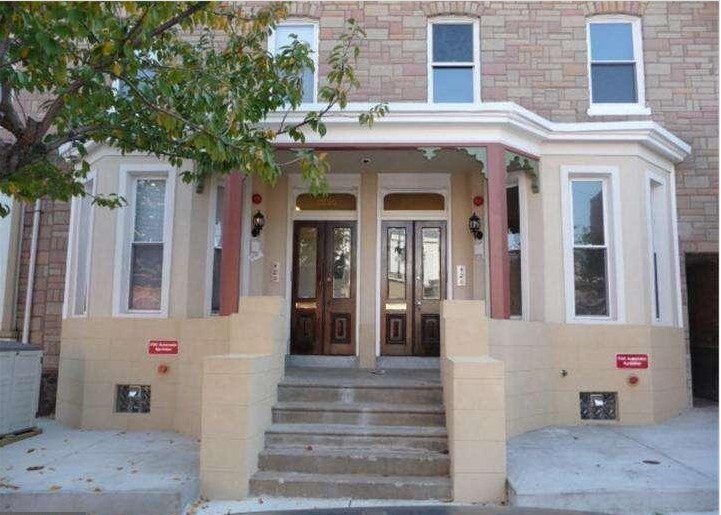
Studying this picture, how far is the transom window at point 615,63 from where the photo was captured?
9430 mm

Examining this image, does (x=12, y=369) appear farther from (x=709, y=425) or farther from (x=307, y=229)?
(x=709, y=425)

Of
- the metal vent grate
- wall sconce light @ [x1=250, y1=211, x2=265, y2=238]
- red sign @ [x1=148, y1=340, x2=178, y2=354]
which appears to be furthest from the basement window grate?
the metal vent grate

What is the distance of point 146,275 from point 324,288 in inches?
101

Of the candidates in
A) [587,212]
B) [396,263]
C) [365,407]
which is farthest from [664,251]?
[365,407]

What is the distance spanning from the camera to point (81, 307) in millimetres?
9070

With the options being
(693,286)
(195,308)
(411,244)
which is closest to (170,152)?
(195,308)

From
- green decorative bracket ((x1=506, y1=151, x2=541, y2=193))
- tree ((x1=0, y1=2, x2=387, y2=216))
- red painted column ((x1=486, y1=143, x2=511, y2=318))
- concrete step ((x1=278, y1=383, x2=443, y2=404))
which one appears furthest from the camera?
green decorative bracket ((x1=506, y1=151, x2=541, y2=193))

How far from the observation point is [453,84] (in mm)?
9531

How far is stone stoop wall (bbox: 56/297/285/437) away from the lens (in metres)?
7.84

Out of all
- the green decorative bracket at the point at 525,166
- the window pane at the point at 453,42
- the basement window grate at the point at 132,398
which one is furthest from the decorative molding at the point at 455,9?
the basement window grate at the point at 132,398

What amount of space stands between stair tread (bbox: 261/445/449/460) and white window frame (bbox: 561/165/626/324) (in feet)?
11.2

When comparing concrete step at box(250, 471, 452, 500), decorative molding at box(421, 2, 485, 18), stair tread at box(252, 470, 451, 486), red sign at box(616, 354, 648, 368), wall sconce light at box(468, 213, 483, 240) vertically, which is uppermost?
decorative molding at box(421, 2, 485, 18)

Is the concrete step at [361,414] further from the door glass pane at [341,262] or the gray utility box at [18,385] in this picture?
the gray utility box at [18,385]

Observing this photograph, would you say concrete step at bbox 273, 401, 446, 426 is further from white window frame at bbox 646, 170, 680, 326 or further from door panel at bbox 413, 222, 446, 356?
white window frame at bbox 646, 170, 680, 326
